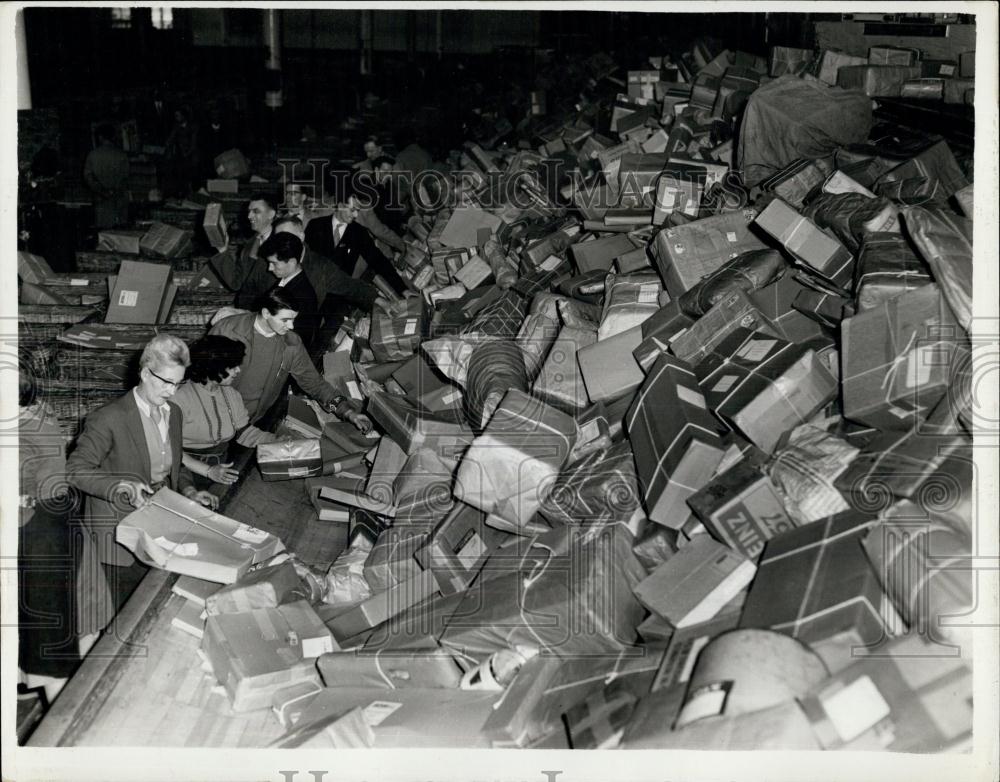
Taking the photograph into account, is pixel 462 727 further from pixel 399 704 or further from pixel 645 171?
pixel 645 171

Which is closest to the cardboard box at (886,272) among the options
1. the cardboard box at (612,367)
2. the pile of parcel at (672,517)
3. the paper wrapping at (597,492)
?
the pile of parcel at (672,517)

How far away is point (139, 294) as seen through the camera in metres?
5.58

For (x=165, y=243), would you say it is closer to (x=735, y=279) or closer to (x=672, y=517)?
(x=735, y=279)

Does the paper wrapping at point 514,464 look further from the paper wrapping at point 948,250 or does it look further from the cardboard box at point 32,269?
the cardboard box at point 32,269

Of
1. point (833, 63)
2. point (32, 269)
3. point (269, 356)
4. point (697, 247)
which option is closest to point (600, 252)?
point (697, 247)

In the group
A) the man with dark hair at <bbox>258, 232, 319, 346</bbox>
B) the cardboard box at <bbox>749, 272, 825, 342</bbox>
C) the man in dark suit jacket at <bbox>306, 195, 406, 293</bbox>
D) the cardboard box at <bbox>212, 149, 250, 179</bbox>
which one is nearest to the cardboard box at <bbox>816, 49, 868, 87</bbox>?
the man in dark suit jacket at <bbox>306, 195, 406, 293</bbox>

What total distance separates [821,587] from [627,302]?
1855mm

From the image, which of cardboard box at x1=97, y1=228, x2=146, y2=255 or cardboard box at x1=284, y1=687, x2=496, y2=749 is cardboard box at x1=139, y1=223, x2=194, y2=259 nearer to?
cardboard box at x1=97, y1=228, x2=146, y2=255

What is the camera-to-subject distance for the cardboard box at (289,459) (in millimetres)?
4031

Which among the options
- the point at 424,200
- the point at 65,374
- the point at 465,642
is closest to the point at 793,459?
the point at 465,642

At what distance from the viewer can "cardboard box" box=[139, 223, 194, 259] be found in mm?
7176

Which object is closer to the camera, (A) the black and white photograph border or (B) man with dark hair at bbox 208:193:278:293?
(A) the black and white photograph border

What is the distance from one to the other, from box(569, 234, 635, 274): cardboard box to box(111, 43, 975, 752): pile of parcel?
0.94 ft

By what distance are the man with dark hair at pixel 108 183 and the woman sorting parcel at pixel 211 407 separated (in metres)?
5.36
